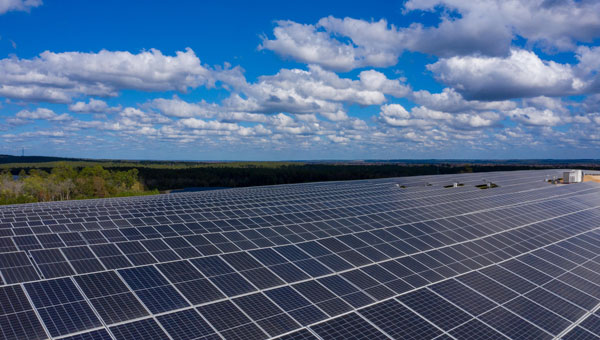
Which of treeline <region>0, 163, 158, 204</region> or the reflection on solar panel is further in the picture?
treeline <region>0, 163, 158, 204</region>

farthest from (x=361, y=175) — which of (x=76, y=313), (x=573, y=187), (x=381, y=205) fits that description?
(x=76, y=313)

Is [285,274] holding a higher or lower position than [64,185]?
higher

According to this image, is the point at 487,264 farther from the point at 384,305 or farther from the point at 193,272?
the point at 193,272

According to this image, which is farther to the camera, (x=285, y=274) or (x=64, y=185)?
(x=64, y=185)

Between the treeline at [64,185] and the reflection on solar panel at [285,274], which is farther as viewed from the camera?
the treeline at [64,185]
